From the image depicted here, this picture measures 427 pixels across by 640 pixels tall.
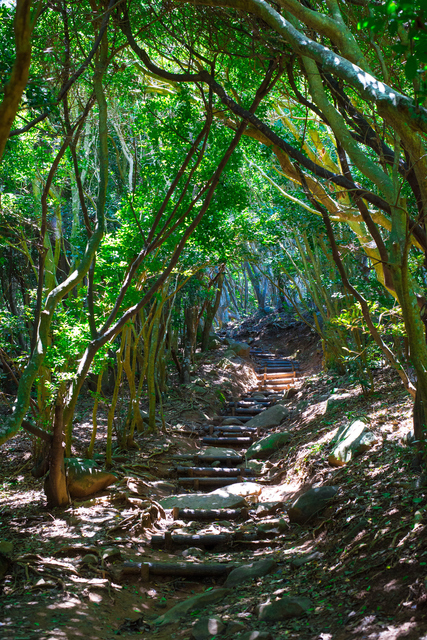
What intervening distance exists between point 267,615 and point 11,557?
2642mm

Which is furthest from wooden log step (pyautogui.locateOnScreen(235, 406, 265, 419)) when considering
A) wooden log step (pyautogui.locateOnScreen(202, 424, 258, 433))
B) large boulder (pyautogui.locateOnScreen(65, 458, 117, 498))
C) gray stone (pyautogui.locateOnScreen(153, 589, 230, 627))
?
gray stone (pyautogui.locateOnScreen(153, 589, 230, 627))

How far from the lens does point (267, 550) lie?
5.57 meters

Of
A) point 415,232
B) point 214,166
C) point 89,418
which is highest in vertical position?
point 214,166

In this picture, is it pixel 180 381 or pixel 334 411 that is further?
pixel 180 381

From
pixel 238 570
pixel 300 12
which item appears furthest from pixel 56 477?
pixel 300 12

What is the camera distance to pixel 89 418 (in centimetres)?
1253

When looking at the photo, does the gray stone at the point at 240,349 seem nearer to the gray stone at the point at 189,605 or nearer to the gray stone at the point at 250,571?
the gray stone at the point at 250,571

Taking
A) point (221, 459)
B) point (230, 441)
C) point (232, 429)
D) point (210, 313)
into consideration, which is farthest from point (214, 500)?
point (210, 313)

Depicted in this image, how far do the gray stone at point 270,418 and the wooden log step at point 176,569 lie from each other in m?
6.83

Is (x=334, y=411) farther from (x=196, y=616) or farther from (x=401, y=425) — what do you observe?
(x=196, y=616)

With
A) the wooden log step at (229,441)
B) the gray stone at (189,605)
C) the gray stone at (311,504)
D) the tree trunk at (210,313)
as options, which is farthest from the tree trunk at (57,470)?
the tree trunk at (210,313)

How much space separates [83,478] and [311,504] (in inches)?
132

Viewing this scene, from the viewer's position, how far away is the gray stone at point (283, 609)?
361 centimetres

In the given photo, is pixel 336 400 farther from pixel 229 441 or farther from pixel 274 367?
pixel 274 367
